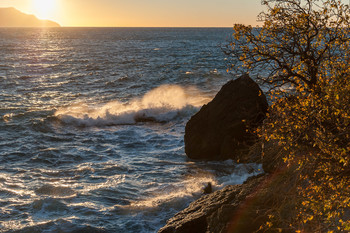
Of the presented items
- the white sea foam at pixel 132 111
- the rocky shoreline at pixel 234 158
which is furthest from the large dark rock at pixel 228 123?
the white sea foam at pixel 132 111

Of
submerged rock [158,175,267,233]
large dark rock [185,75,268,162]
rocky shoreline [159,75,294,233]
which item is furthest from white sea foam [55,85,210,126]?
submerged rock [158,175,267,233]

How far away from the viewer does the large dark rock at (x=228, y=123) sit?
1791 cm

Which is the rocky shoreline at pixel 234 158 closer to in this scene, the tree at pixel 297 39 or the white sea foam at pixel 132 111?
the tree at pixel 297 39

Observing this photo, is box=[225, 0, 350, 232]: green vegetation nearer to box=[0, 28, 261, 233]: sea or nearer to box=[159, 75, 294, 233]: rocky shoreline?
box=[159, 75, 294, 233]: rocky shoreline

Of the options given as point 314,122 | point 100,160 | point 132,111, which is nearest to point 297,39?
point 314,122

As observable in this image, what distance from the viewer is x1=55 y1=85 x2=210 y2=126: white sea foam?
94.0 ft

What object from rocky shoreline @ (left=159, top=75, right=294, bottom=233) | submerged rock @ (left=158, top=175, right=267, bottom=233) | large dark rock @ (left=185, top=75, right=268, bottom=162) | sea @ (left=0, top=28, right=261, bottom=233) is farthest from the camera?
large dark rock @ (left=185, top=75, right=268, bottom=162)

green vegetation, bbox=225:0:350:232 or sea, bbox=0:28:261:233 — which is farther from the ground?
green vegetation, bbox=225:0:350:232

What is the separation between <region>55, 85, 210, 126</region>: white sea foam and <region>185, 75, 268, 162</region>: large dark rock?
989 cm

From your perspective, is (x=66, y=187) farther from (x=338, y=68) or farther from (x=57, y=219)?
(x=338, y=68)

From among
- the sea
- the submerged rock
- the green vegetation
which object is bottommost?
the sea

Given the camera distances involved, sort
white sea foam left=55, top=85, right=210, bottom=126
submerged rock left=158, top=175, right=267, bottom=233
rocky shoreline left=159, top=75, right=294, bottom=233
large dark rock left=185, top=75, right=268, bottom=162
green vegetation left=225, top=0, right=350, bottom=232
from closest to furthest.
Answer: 1. green vegetation left=225, top=0, right=350, bottom=232
2. submerged rock left=158, top=175, right=267, bottom=233
3. rocky shoreline left=159, top=75, right=294, bottom=233
4. large dark rock left=185, top=75, right=268, bottom=162
5. white sea foam left=55, top=85, right=210, bottom=126

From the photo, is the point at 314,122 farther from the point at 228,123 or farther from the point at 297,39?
the point at 228,123

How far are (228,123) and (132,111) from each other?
1340 cm
